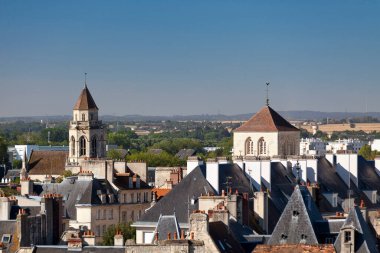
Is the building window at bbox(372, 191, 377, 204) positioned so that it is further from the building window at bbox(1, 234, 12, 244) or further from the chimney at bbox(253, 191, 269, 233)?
the building window at bbox(1, 234, 12, 244)

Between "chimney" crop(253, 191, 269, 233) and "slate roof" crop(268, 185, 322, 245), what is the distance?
15.9m

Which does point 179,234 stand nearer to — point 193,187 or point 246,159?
point 193,187

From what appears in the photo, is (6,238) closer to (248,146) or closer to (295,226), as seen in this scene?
(295,226)

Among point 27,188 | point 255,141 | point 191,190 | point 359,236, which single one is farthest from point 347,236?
point 255,141

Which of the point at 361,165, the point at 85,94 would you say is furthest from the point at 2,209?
the point at 85,94

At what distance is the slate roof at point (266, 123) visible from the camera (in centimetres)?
11075

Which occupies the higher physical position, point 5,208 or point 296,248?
point 296,248

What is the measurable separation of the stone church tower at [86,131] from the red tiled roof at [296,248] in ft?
398

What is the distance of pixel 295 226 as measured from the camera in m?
56.6

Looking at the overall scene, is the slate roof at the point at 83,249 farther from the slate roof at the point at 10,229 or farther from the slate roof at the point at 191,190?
the slate roof at the point at 191,190

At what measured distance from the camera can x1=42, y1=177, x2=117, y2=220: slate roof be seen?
94894 millimetres

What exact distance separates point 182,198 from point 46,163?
3181 inches

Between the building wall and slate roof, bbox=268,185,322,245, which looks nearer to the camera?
slate roof, bbox=268,185,322,245

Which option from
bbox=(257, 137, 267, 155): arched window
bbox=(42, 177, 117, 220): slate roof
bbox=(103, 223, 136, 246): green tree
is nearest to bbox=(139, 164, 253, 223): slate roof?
bbox=(103, 223, 136, 246): green tree
